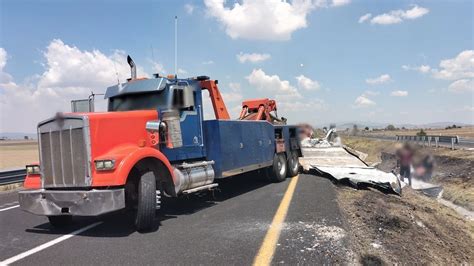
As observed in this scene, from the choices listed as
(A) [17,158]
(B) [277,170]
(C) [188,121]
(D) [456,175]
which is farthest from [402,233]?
(A) [17,158]

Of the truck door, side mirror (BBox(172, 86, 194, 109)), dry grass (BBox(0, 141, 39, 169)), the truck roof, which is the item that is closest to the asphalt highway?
the truck door

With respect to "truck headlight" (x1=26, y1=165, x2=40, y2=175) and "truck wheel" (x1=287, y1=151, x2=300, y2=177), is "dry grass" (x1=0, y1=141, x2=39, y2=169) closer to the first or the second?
"truck headlight" (x1=26, y1=165, x2=40, y2=175)

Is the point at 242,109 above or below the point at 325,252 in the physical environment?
above

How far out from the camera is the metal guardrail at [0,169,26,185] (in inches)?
496

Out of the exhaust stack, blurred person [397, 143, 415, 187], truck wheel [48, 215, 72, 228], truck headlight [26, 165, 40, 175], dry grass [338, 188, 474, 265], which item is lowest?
dry grass [338, 188, 474, 265]

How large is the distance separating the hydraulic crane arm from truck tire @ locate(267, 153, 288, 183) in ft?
9.17

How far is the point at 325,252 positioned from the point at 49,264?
336cm

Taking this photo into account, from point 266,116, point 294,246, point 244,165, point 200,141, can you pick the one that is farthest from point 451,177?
point 294,246

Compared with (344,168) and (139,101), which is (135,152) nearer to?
(139,101)

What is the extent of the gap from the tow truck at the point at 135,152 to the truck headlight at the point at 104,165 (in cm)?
2

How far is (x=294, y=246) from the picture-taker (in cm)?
535

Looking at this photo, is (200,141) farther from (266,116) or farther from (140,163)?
(266,116)

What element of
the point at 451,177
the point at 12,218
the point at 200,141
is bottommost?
the point at 451,177

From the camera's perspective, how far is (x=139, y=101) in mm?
8250
